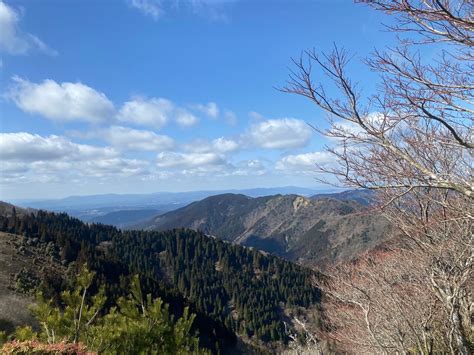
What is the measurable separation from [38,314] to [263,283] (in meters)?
125

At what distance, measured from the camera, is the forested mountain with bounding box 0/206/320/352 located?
3039 inches

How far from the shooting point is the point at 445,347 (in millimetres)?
12648

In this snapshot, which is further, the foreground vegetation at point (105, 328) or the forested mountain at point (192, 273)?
the forested mountain at point (192, 273)

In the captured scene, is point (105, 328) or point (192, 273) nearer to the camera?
point (105, 328)

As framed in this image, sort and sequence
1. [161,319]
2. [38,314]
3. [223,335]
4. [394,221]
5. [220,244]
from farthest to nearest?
[220,244], [223,335], [394,221], [161,319], [38,314]

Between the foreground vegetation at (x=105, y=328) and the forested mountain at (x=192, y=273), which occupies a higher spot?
the foreground vegetation at (x=105, y=328)

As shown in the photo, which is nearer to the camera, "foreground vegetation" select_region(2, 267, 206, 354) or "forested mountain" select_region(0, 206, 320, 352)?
"foreground vegetation" select_region(2, 267, 206, 354)

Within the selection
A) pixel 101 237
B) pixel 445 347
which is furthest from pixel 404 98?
pixel 101 237

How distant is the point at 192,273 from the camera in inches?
5153

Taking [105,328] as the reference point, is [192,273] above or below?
below

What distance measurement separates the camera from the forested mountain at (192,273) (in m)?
77.2

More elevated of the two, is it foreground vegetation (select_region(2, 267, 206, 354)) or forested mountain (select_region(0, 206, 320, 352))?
foreground vegetation (select_region(2, 267, 206, 354))

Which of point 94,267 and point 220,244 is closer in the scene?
point 94,267

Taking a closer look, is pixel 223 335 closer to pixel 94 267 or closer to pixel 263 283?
pixel 94 267
